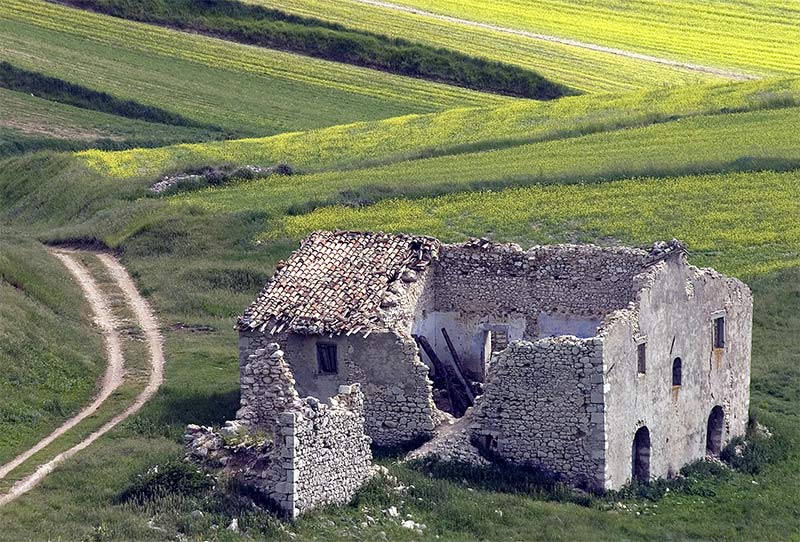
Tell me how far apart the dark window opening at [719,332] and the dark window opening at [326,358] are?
9.38 meters

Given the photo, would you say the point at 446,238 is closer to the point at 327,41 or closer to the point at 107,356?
the point at 107,356

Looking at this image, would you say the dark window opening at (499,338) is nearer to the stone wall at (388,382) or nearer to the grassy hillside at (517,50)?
the stone wall at (388,382)

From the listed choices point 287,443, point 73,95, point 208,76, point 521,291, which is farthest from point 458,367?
point 208,76

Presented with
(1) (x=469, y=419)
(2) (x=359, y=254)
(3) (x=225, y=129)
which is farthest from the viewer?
(3) (x=225, y=129)

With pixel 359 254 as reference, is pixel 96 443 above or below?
below

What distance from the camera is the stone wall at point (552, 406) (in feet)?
117

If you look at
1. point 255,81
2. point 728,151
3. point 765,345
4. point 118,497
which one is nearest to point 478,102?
point 255,81

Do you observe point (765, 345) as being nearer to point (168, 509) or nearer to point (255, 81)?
point (168, 509)

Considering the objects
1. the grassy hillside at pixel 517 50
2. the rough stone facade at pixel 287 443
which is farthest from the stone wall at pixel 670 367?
the grassy hillside at pixel 517 50

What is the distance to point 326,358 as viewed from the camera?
3909 cm

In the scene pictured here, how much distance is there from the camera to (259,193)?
234 ft

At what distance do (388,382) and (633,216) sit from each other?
2858 cm

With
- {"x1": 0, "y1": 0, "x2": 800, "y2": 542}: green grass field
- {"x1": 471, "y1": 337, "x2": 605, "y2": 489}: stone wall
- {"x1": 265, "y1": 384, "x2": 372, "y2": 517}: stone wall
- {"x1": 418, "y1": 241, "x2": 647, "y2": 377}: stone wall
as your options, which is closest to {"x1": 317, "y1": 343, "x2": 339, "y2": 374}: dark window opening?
{"x1": 0, "y1": 0, "x2": 800, "y2": 542}: green grass field

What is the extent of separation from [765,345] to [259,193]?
1038 inches
